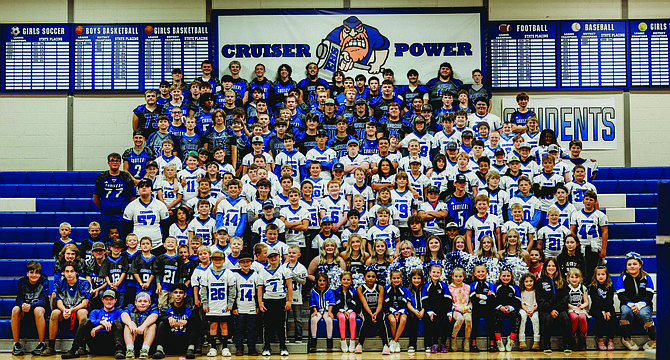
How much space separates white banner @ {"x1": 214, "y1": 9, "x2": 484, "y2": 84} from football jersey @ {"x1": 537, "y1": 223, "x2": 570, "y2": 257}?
5.85m

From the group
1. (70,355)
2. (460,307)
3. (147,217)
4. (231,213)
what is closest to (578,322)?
(460,307)

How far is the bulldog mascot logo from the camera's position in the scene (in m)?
17.0

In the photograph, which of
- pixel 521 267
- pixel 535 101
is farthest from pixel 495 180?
pixel 535 101

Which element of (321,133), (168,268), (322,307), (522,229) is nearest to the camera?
(322,307)

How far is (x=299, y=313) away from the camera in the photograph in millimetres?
11039

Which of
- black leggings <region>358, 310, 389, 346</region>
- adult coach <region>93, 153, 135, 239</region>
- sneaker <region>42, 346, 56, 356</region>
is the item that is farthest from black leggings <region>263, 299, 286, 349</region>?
adult coach <region>93, 153, 135, 239</region>

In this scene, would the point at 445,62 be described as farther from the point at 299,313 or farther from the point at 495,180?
the point at 299,313

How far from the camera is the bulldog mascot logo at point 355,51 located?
55.7 feet

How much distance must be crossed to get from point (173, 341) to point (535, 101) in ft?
32.2

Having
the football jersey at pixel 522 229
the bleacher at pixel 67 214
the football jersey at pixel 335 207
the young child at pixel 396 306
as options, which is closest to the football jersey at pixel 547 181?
the football jersey at pixel 522 229

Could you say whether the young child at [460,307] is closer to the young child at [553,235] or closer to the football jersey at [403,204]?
the football jersey at [403,204]

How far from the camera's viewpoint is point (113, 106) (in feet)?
55.8

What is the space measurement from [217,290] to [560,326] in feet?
15.5

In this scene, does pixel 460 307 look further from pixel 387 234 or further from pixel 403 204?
pixel 403 204
